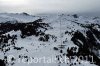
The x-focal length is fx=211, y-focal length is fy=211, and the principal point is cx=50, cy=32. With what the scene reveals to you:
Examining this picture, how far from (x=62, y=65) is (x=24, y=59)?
10.9 metres

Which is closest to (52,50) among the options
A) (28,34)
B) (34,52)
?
(34,52)

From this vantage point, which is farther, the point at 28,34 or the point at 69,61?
the point at 28,34

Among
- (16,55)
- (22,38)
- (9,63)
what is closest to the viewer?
(9,63)

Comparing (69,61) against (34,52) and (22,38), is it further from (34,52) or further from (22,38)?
(22,38)

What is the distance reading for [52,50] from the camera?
69188mm

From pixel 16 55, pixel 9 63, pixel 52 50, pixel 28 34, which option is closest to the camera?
pixel 9 63

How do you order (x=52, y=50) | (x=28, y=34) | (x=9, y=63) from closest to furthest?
(x=9, y=63) → (x=52, y=50) → (x=28, y=34)

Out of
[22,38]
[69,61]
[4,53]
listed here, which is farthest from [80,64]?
[22,38]

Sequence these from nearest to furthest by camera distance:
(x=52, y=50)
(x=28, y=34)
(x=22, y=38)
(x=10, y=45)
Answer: (x=52, y=50) < (x=10, y=45) < (x=22, y=38) < (x=28, y=34)

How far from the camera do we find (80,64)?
5844 cm

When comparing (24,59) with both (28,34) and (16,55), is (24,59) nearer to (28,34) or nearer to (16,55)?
(16,55)

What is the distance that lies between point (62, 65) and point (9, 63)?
46.8 feet

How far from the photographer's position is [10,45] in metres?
74.3

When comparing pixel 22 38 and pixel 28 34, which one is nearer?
pixel 22 38
